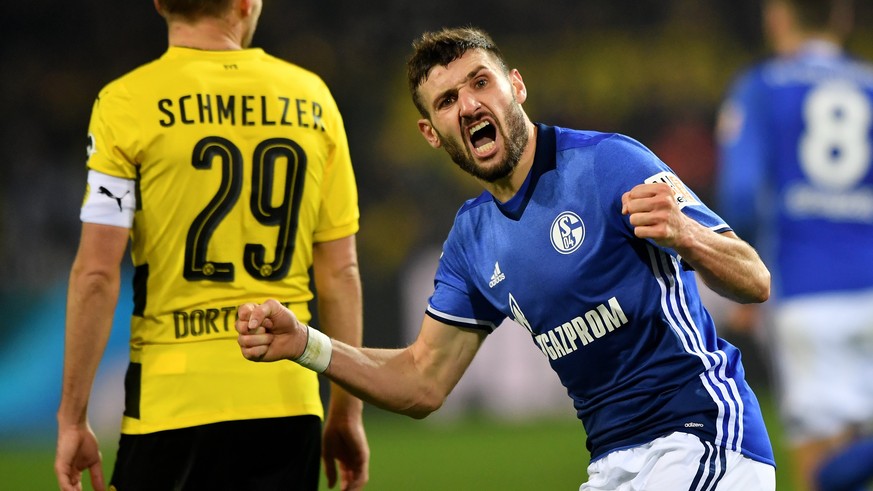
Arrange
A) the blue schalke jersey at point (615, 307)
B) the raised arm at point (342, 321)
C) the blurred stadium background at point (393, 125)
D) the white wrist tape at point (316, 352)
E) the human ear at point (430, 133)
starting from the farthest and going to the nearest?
the blurred stadium background at point (393, 125), the raised arm at point (342, 321), the human ear at point (430, 133), the white wrist tape at point (316, 352), the blue schalke jersey at point (615, 307)

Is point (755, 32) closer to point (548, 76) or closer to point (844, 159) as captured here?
point (548, 76)

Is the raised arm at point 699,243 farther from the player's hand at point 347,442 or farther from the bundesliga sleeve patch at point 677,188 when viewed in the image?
the player's hand at point 347,442

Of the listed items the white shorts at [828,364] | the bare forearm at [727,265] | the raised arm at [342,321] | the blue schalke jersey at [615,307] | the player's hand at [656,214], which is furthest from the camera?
the white shorts at [828,364]

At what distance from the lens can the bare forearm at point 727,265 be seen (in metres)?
2.91

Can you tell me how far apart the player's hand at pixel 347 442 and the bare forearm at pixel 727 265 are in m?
1.36

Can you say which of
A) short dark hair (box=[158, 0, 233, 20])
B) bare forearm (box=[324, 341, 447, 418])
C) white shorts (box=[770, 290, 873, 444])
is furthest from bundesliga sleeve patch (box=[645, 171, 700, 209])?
white shorts (box=[770, 290, 873, 444])

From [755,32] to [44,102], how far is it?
890 cm

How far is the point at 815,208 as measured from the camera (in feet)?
17.3

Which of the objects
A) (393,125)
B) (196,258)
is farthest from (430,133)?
(393,125)

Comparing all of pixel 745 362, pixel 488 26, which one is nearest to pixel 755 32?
pixel 488 26

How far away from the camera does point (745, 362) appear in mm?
12977

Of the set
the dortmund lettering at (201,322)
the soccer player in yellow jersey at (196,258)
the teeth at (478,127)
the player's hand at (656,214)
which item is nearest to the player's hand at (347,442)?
the soccer player in yellow jersey at (196,258)

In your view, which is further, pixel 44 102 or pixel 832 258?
pixel 44 102

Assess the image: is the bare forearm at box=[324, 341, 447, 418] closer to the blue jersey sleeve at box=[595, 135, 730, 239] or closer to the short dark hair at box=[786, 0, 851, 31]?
the blue jersey sleeve at box=[595, 135, 730, 239]
